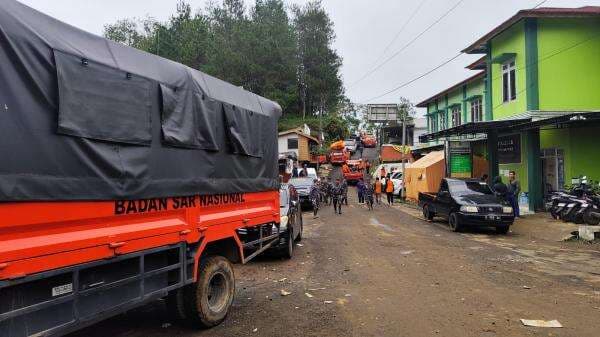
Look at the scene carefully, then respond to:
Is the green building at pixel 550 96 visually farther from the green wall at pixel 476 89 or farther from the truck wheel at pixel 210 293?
the truck wheel at pixel 210 293

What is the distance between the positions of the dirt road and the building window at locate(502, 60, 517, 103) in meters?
10.9

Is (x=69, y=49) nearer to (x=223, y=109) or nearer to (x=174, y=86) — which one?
(x=174, y=86)

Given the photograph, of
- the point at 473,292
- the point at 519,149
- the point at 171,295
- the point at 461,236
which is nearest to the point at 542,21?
the point at 519,149

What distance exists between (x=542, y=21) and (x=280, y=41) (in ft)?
128

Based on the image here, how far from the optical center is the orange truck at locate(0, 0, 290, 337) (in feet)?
10.8

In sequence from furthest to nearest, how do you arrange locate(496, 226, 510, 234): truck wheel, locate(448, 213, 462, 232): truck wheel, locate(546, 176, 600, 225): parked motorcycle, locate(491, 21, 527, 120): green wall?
locate(491, 21, 527, 120): green wall < locate(448, 213, 462, 232): truck wheel < locate(496, 226, 510, 234): truck wheel < locate(546, 176, 600, 225): parked motorcycle

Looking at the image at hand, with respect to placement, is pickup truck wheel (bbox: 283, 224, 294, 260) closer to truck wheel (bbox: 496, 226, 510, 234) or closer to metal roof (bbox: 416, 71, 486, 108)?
truck wheel (bbox: 496, 226, 510, 234)

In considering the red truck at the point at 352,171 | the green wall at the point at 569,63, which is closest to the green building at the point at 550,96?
the green wall at the point at 569,63

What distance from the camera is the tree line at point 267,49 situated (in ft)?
181

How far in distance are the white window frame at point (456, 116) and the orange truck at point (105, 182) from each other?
3053 cm

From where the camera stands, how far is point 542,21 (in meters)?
20.1

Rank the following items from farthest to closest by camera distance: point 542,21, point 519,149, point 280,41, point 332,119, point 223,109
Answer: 1. point 332,119
2. point 280,41
3. point 519,149
4. point 542,21
5. point 223,109

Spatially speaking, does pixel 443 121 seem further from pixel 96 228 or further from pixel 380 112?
pixel 96 228

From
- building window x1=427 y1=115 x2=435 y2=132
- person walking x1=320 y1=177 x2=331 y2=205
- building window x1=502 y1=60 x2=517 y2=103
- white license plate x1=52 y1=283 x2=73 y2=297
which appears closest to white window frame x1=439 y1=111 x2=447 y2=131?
building window x1=427 y1=115 x2=435 y2=132
